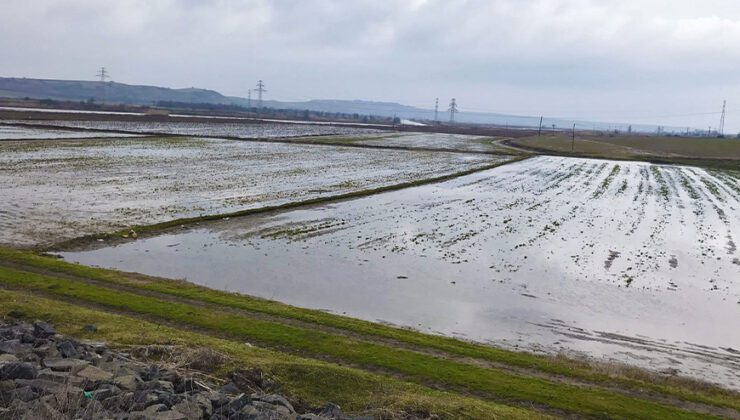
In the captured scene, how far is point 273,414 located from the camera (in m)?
7.23

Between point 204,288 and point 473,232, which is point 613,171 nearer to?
point 473,232

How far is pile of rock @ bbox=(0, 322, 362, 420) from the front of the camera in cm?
656

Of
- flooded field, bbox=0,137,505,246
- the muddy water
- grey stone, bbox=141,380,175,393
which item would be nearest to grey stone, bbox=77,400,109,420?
grey stone, bbox=141,380,175,393

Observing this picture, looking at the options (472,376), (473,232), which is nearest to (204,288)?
(472,376)

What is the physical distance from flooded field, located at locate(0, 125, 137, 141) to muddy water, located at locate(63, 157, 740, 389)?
138 feet

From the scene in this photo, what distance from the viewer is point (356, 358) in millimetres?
10570

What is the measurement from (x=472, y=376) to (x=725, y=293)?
11.1 meters

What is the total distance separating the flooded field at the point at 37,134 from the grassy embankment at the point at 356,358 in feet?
161

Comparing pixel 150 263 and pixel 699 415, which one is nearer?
pixel 699 415

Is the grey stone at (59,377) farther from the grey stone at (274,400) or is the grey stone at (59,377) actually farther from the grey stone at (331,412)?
the grey stone at (331,412)

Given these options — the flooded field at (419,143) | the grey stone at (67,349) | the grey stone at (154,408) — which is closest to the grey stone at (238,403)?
the grey stone at (154,408)

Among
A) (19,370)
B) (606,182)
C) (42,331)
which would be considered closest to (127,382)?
(19,370)

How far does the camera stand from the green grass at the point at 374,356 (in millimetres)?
Result: 9227

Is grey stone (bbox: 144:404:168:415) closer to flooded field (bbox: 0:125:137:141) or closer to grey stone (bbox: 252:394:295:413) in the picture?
grey stone (bbox: 252:394:295:413)
